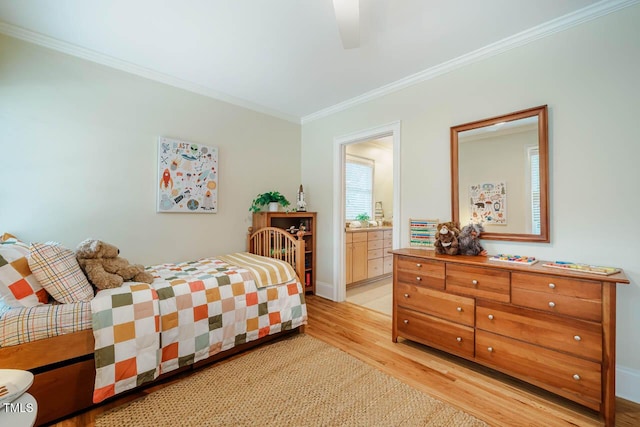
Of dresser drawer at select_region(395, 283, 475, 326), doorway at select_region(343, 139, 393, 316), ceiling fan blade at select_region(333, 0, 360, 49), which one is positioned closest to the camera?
ceiling fan blade at select_region(333, 0, 360, 49)

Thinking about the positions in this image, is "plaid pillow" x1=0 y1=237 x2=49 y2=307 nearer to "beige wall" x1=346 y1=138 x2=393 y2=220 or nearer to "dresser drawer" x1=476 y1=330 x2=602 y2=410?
"dresser drawer" x1=476 y1=330 x2=602 y2=410

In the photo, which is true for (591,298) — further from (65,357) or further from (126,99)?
(126,99)

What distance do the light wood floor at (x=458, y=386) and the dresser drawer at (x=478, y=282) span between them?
57cm

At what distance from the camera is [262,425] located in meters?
1.47

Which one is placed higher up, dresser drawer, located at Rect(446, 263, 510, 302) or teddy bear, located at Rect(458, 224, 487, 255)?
teddy bear, located at Rect(458, 224, 487, 255)

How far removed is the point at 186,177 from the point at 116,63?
1.16 metres

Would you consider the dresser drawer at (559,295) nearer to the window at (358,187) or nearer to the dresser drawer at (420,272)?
the dresser drawer at (420,272)

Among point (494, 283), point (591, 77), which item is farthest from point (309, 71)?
point (494, 283)

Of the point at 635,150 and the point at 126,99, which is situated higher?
the point at 126,99

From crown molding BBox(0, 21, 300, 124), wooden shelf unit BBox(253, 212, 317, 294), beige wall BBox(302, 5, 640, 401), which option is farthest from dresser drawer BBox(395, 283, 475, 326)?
crown molding BBox(0, 21, 300, 124)

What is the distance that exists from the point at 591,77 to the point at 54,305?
364 cm

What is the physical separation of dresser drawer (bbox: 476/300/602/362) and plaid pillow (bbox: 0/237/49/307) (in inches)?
108

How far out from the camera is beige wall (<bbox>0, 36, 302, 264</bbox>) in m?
2.11

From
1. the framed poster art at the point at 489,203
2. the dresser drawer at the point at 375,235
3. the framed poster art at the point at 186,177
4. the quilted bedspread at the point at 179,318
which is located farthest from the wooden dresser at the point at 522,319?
the framed poster art at the point at 186,177
